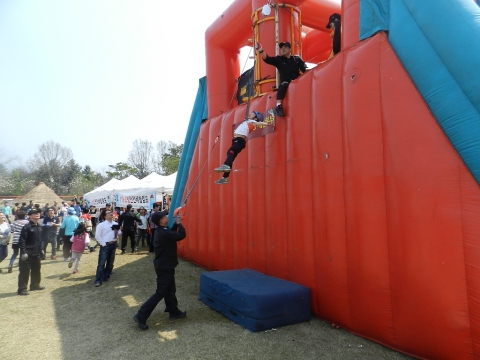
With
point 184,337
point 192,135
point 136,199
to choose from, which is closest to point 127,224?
point 192,135

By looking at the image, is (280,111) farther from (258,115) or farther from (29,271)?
(29,271)

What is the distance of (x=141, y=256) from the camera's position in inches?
397

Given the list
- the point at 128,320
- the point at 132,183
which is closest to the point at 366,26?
the point at 128,320

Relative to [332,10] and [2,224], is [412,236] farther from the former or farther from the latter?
[2,224]

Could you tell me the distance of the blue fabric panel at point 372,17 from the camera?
4.09 meters

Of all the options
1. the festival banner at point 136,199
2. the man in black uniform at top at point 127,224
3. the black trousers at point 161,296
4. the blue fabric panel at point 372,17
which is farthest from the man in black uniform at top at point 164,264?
the festival banner at point 136,199

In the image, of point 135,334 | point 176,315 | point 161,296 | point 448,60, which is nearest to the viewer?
point 448,60

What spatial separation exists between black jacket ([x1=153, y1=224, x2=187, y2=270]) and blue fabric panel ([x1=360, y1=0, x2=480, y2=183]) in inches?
138

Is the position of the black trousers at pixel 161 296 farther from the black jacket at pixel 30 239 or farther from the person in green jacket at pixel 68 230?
the person in green jacket at pixel 68 230

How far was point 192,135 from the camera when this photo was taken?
902 cm

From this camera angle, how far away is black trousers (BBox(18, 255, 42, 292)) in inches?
245

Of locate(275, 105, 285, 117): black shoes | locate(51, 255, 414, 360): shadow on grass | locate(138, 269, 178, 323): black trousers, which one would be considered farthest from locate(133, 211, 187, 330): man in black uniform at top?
locate(275, 105, 285, 117): black shoes

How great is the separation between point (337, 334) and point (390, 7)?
4.15 metres

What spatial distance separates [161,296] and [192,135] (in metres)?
5.37
